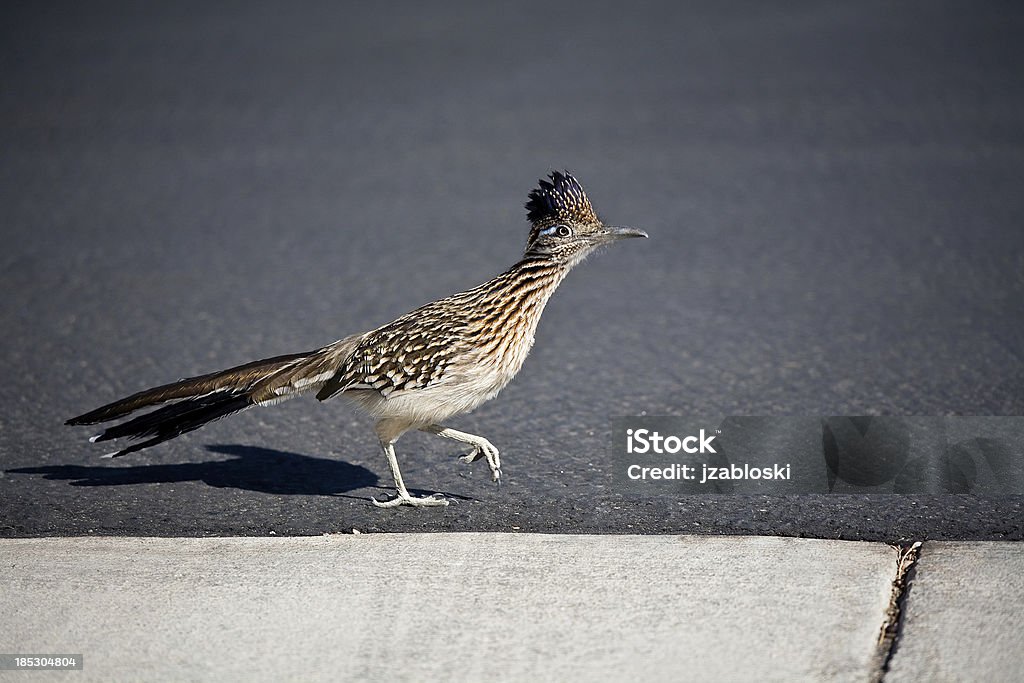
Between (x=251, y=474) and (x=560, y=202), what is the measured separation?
1.88 m

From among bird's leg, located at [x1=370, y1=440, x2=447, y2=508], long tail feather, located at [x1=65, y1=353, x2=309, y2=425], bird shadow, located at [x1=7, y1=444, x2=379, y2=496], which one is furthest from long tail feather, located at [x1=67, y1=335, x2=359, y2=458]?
bird's leg, located at [x1=370, y1=440, x2=447, y2=508]

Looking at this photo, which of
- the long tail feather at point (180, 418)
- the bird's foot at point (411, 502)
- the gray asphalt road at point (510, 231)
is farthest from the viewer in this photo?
the gray asphalt road at point (510, 231)

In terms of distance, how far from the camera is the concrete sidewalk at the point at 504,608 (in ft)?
13.5

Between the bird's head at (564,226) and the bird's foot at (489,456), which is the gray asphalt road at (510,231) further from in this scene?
the bird's head at (564,226)

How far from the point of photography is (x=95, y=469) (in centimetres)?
620

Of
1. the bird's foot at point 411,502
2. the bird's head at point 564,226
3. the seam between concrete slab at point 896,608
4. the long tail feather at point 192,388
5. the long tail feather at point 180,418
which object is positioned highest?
the bird's head at point 564,226

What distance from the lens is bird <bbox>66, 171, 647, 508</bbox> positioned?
5656 mm

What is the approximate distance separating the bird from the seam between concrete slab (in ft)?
5.74

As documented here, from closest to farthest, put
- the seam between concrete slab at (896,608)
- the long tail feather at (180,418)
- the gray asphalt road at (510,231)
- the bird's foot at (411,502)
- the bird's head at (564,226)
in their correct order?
1. the seam between concrete slab at (896,608)
2. the bird's foot at (411,502)
3. the long tail feather at (180,418)
4. the bird's head at (564,226)
5. the gray asphalt road at (510,231)

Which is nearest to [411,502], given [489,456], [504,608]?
[489,456]

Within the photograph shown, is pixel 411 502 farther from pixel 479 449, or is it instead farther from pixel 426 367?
pixel 426 367

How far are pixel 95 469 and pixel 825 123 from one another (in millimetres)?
8692

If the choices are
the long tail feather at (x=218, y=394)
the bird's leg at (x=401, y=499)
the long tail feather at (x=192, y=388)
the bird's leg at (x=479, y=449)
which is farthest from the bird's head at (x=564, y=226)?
the long tail feather at (x=192, y=388)

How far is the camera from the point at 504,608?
450 cm
